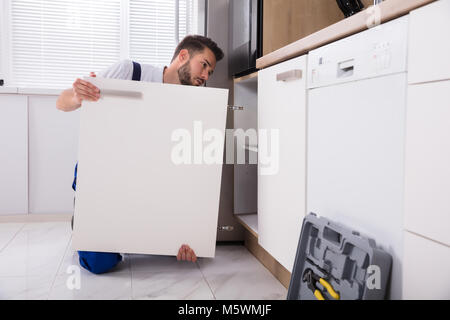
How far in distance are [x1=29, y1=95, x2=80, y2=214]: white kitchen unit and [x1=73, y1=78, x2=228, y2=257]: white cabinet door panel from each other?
1.17 metres

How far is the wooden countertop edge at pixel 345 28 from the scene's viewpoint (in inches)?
33.0

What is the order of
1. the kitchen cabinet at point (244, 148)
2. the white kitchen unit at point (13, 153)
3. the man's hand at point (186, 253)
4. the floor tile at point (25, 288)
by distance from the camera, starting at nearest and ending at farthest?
the floor tile at point (25, 288)
the man's hand at point (186, 253)
the kitchen cabinet at point (244, 148)
the white kitchen unit at point (13, 153)

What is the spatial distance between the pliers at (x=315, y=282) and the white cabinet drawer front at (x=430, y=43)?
50 cm

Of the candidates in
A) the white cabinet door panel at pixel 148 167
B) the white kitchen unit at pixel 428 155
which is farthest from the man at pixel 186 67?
the white kitchen unit at pixel 428 155

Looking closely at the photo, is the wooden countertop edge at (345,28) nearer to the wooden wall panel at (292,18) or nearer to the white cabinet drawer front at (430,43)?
the white cabinet drawer front at (430,43)

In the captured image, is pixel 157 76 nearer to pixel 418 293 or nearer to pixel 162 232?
pixel 162 232

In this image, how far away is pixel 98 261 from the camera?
170cm

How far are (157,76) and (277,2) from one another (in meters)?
0.63

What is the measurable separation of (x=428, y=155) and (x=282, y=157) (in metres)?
0.72

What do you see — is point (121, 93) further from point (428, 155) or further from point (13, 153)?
point (13, 153)

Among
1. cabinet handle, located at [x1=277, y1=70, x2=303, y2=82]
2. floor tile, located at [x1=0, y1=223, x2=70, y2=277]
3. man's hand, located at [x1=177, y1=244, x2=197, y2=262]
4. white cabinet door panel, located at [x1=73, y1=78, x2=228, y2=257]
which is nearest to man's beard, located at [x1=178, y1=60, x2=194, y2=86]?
white cabinet door panel, located at [x1=73, y1=78, x2=228, y2=257]

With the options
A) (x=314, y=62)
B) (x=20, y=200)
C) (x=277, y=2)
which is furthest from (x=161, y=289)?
(x=20, y=200)

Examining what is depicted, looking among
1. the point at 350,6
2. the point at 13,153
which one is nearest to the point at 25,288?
the point at 13,153

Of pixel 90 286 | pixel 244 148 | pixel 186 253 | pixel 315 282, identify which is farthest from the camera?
pixel 244 148
